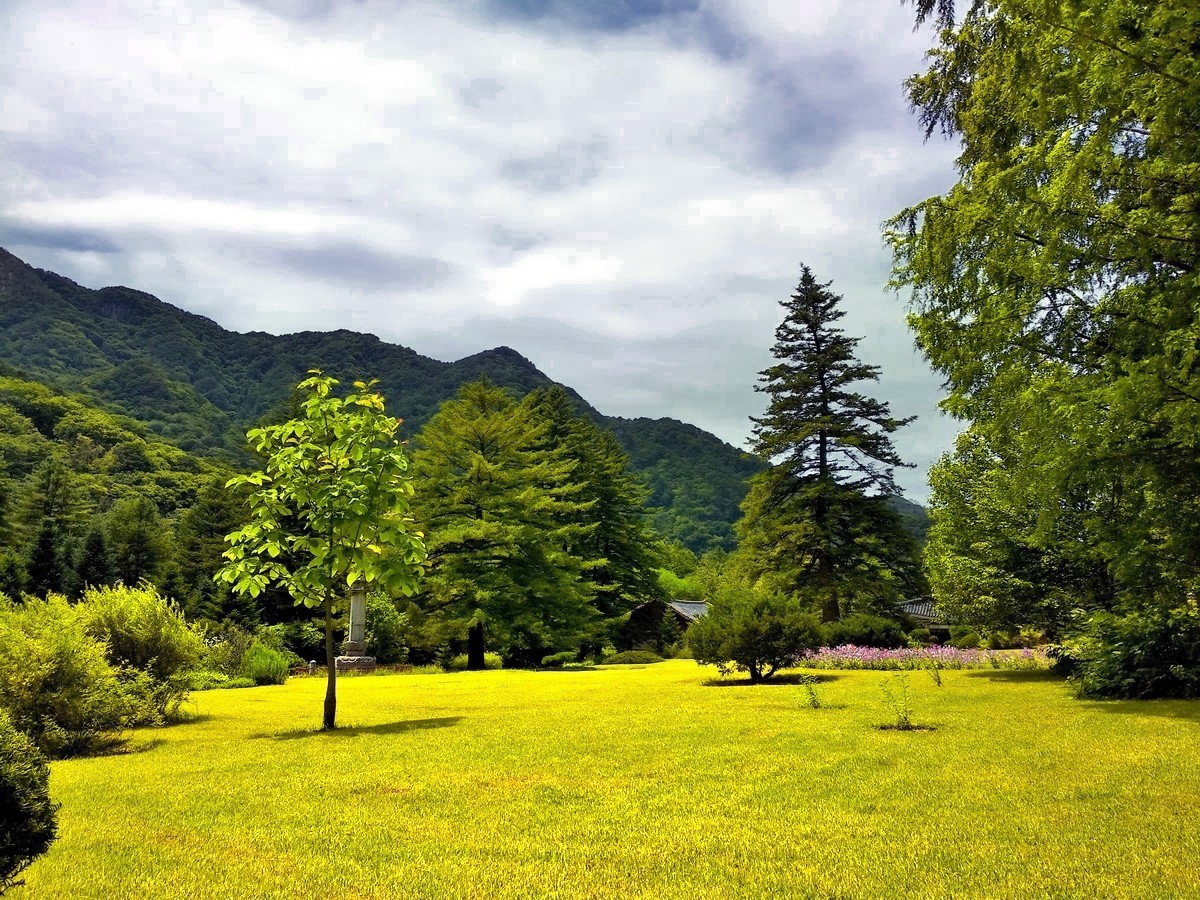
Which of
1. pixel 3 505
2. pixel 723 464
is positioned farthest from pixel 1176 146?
pixel 723 464

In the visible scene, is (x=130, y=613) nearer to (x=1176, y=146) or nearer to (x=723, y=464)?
(x=1176, y=146)

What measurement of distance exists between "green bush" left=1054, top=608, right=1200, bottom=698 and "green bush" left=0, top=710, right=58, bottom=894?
13775 mm

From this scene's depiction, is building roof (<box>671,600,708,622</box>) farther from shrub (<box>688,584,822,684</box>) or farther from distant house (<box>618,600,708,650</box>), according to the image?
shrub (<box>688,584,822,684</box>)

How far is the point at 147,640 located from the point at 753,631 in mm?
11134

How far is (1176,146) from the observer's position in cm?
777

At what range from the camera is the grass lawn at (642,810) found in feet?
13.7

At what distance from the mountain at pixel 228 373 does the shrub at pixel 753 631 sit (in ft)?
240

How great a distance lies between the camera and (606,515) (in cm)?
4128

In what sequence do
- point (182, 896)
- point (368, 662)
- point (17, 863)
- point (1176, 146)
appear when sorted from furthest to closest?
→ point (368, 662), point (1176, 146), point (182, 896), point (17, 863)

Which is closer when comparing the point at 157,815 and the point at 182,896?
the point at 182,896

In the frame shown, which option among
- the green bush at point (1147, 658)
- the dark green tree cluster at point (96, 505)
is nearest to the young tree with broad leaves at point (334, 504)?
the dark green tree cluster at point (96, 505)

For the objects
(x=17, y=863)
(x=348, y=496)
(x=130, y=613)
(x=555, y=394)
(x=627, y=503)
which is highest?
(x=555, y=394)

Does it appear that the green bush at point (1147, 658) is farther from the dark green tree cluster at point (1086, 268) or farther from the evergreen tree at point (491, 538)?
the evergreen tree at point (491, 538)

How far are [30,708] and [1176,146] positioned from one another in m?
13.3
